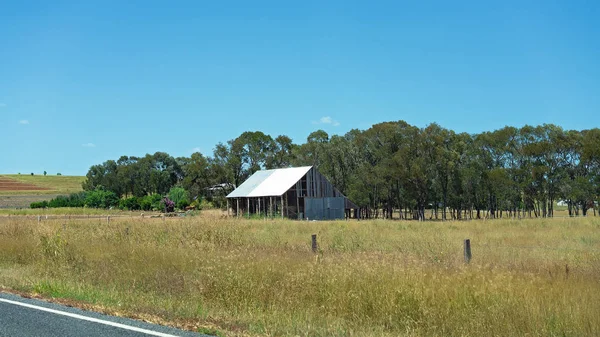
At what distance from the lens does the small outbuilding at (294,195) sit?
201 ft

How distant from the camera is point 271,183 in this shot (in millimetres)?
63750

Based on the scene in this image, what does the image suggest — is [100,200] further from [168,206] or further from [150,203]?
[168,206]

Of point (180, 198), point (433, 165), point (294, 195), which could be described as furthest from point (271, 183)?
point (180, 198)

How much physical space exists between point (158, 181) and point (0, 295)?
113862 mm

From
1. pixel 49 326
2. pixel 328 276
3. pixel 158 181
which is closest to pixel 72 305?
pixel 49 326

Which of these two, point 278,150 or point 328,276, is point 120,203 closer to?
point 278,150

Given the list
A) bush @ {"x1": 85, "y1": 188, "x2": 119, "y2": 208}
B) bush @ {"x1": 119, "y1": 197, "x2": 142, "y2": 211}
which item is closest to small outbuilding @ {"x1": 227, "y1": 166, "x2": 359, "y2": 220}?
bush @ {"x1": 119, "y1": 197, "x2": 142, "y2": 211}

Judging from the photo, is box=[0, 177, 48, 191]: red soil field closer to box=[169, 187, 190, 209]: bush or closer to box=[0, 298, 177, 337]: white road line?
box=[169, 187, 190, 209]: bush

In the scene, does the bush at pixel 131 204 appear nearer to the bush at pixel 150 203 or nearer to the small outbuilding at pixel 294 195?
the bush at pixel 150 203

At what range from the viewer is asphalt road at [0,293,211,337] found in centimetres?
670

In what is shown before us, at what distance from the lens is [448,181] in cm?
7606

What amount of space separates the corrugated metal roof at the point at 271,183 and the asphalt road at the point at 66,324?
51603 mm

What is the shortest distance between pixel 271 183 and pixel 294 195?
3562 millimetres

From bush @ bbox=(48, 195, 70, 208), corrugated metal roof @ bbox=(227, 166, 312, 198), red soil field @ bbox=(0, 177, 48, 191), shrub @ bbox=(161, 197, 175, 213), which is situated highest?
red soil field @ bbox=(0, 177, 48, 191)
